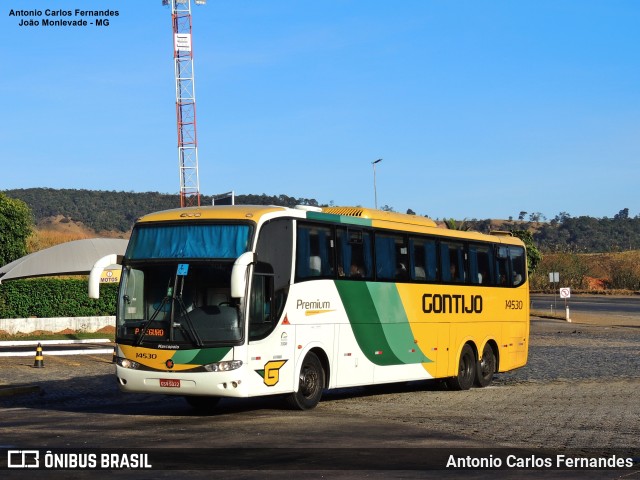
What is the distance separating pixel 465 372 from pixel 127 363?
367 inches

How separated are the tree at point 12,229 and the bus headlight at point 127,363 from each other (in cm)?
6465

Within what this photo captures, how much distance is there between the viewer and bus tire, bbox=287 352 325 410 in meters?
17.5

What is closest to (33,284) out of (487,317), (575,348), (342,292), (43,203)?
(575,348)

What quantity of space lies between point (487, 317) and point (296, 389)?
8515 millimetres

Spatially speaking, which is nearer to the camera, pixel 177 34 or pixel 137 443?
pixel 137 443

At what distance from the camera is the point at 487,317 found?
24625 millimetres

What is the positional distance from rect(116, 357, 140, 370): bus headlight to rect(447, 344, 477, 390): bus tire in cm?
880

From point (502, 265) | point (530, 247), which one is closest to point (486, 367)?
point (502, 265)

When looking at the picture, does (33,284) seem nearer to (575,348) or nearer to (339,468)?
(575,348)

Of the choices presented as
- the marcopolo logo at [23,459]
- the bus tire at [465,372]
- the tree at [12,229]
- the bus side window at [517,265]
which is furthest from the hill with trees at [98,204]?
the marcopolo logo at [23,459]

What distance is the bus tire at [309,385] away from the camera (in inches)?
690

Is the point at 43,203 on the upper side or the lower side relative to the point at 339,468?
upper

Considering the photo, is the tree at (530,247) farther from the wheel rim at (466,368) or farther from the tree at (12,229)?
the wheel rim at (466,368)

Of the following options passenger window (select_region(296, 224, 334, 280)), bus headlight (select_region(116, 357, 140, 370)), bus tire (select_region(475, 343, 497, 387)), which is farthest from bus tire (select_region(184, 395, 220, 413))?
bus tire (select_region(475, 343, 497, 387))
